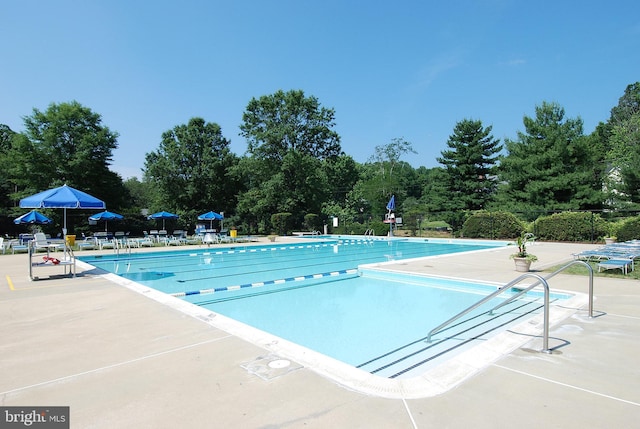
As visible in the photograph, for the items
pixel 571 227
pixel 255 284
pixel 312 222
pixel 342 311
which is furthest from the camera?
pixel 312 222

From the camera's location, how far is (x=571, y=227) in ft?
62.0

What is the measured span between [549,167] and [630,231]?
9.46m

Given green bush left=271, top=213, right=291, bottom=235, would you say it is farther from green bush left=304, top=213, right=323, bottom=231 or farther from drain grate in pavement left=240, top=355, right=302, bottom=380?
drain grate in pavement left=240, top=355, right=302, bottom=380

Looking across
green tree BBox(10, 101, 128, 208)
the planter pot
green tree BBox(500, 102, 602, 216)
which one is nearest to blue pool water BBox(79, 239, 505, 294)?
the planter pot

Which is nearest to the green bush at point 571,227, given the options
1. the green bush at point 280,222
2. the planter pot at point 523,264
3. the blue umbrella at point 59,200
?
the planter pot at point 523,264

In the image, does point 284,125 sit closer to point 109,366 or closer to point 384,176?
point 384,176

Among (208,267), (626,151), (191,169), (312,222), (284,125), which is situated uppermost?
(284,125)

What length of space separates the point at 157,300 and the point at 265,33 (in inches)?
505

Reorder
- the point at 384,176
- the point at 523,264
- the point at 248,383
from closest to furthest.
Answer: the point at 248,383
the point at 523,264
the point at 384,176

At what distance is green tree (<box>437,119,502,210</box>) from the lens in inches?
1069

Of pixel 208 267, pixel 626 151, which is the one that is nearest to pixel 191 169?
pixel 208 267

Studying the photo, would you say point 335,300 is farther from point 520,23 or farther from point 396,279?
point 520,23

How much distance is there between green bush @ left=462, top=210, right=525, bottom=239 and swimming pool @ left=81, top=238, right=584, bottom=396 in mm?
13852

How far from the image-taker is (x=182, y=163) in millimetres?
30078
